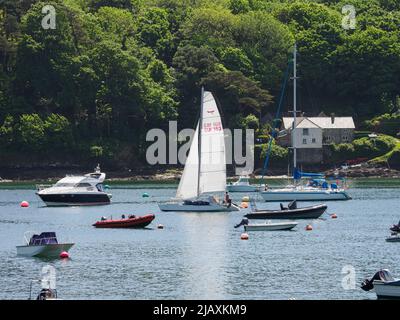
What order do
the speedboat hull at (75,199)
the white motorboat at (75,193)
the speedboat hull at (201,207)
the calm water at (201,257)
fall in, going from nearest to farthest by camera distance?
1. the calm water at (201,257)
2. the speedboat hull at (201,207)
3. the speedboat hull at (75,199)
4. the white motorboat at (75,193)

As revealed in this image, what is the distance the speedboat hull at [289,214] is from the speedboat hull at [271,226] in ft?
16.6

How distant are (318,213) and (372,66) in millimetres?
81072

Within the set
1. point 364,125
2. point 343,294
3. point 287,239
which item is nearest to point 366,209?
point 287,239

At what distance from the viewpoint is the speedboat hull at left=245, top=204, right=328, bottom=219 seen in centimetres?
7694

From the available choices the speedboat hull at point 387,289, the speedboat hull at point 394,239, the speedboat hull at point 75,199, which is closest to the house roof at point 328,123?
the speedboat hull at point 75,199

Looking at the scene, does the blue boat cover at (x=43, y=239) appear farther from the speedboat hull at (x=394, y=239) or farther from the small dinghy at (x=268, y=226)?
the speedboat hull at (x=394, y=239)

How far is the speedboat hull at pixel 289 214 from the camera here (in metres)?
76.9

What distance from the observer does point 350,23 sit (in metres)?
168

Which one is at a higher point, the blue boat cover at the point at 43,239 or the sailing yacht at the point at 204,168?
the sailing yacht at the point at 204,168

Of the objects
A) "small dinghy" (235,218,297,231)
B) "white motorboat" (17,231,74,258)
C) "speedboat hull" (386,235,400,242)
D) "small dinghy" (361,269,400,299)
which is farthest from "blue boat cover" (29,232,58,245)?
"small dinghy" (361,269,400,299)

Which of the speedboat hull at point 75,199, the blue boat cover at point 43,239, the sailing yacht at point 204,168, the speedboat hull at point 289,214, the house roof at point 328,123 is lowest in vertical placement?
the speedboat hull at point 75,199

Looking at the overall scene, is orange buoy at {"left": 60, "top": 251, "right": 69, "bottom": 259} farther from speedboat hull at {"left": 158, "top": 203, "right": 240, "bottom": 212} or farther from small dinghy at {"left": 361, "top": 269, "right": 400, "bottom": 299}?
speedboat hull at {"left": 158, "top": 203, "right": 240, "bottom": 212}

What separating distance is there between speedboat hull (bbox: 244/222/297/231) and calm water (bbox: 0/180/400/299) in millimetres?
811

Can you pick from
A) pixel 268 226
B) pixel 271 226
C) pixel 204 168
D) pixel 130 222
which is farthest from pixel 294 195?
pixel 130 222
